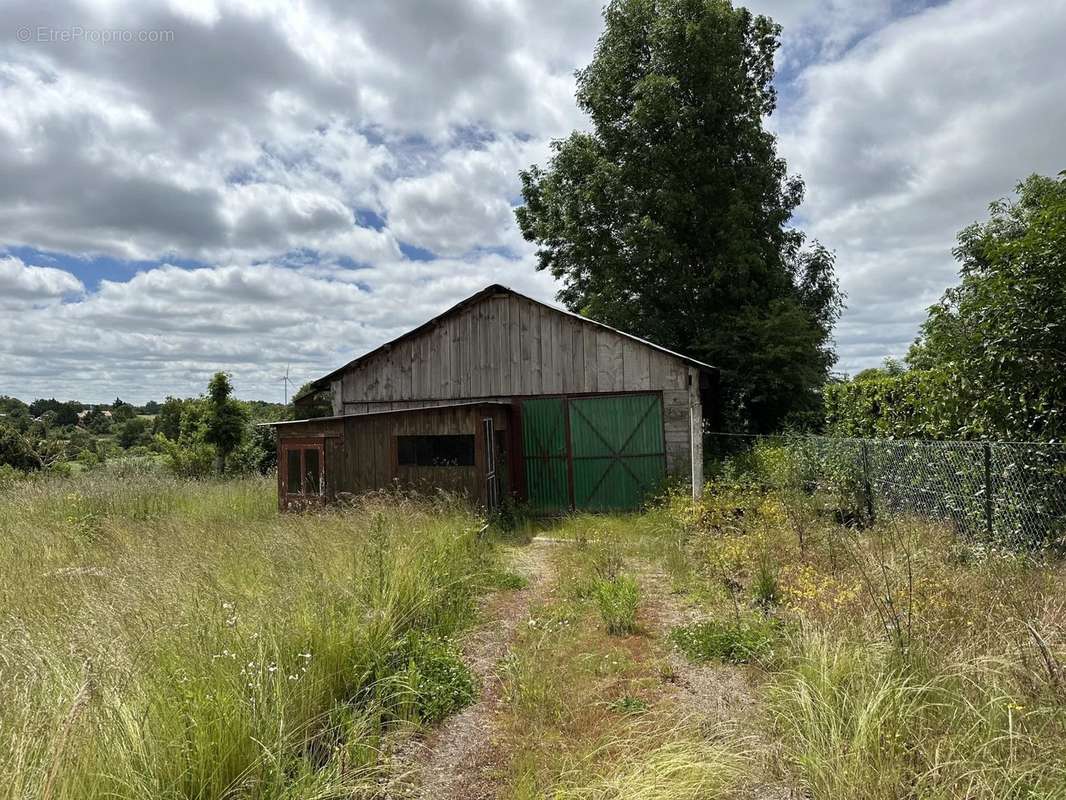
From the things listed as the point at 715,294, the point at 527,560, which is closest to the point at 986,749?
the point at 527,560

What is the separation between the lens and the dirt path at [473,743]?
3.23 metres

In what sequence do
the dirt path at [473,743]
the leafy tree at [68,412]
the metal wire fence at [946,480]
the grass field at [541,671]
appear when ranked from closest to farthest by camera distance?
the grass field at [541,671] < the dirt path at [473,743] < the metal wire fence at [946,480] < the leafy tree at [68,412]

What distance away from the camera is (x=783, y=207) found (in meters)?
20.5

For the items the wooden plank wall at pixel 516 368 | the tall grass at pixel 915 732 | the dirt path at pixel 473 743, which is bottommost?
the dirt path at pixel 473 743

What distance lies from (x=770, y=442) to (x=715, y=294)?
7.42m

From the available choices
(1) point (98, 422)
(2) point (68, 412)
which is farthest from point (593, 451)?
(2) point (68, 412)

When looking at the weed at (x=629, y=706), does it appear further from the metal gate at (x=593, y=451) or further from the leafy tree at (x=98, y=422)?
the leafy tree at (x=98, y=422)

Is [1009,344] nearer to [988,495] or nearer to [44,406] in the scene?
[988,495]

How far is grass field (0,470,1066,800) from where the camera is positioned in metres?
2.62

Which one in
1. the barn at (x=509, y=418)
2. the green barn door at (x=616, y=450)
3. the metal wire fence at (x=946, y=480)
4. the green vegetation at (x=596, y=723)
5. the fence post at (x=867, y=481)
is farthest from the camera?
the green barn door at (x=616, y=450)

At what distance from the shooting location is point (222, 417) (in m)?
21.2

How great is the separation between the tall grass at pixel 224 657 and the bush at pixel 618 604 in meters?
1.43

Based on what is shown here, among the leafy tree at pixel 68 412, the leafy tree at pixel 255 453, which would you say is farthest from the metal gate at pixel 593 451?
the leafy tree at pixel 68 412

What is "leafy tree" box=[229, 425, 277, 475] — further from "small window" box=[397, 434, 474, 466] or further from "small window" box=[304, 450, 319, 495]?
"small window" box=[397, 434, 474, 466]
